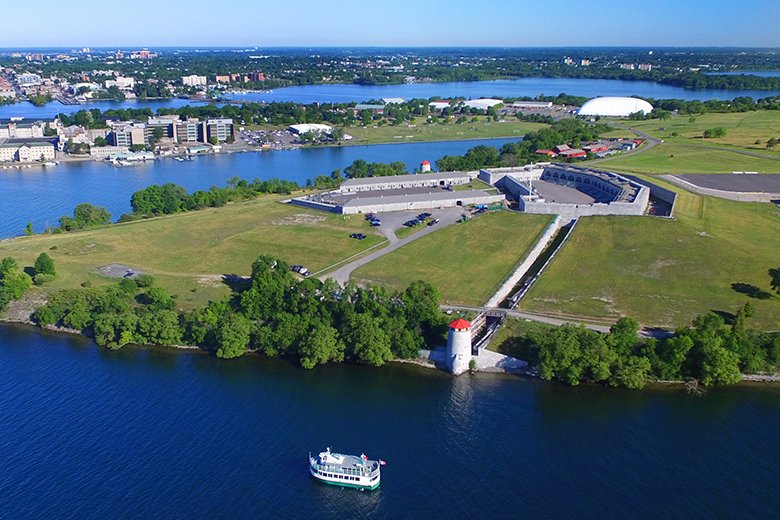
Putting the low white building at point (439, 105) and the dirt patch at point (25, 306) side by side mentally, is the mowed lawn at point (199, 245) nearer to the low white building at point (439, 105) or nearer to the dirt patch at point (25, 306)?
the dirt patch at point (25, 306)

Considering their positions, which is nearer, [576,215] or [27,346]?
[27,346]

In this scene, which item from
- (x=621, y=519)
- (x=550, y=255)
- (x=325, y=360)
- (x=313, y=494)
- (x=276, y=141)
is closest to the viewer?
(x=621, y=519)

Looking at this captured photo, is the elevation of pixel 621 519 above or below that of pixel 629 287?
below

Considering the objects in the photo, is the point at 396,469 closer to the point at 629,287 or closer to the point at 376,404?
the point at 376,404

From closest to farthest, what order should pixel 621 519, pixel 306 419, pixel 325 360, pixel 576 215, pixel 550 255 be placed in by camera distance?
pixel 621 519 → pixel 306 419 → pixel 325 360 → pixel 550 255 → pixel 576 215

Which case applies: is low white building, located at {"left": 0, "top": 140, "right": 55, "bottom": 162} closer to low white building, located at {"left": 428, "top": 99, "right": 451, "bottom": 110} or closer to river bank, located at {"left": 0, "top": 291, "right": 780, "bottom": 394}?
river bank, located at {"left": 0, "top": 291, "right": 780, "bottom": 394}

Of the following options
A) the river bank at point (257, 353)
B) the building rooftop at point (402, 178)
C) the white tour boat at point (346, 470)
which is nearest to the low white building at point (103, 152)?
the building rooftop at point (402, 178)

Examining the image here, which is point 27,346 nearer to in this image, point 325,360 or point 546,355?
point 325,360

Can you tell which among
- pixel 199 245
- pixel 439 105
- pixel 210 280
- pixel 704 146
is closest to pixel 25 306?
pixel 210 280

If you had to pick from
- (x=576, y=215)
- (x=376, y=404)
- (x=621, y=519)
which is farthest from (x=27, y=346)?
(x=576, y=215)
